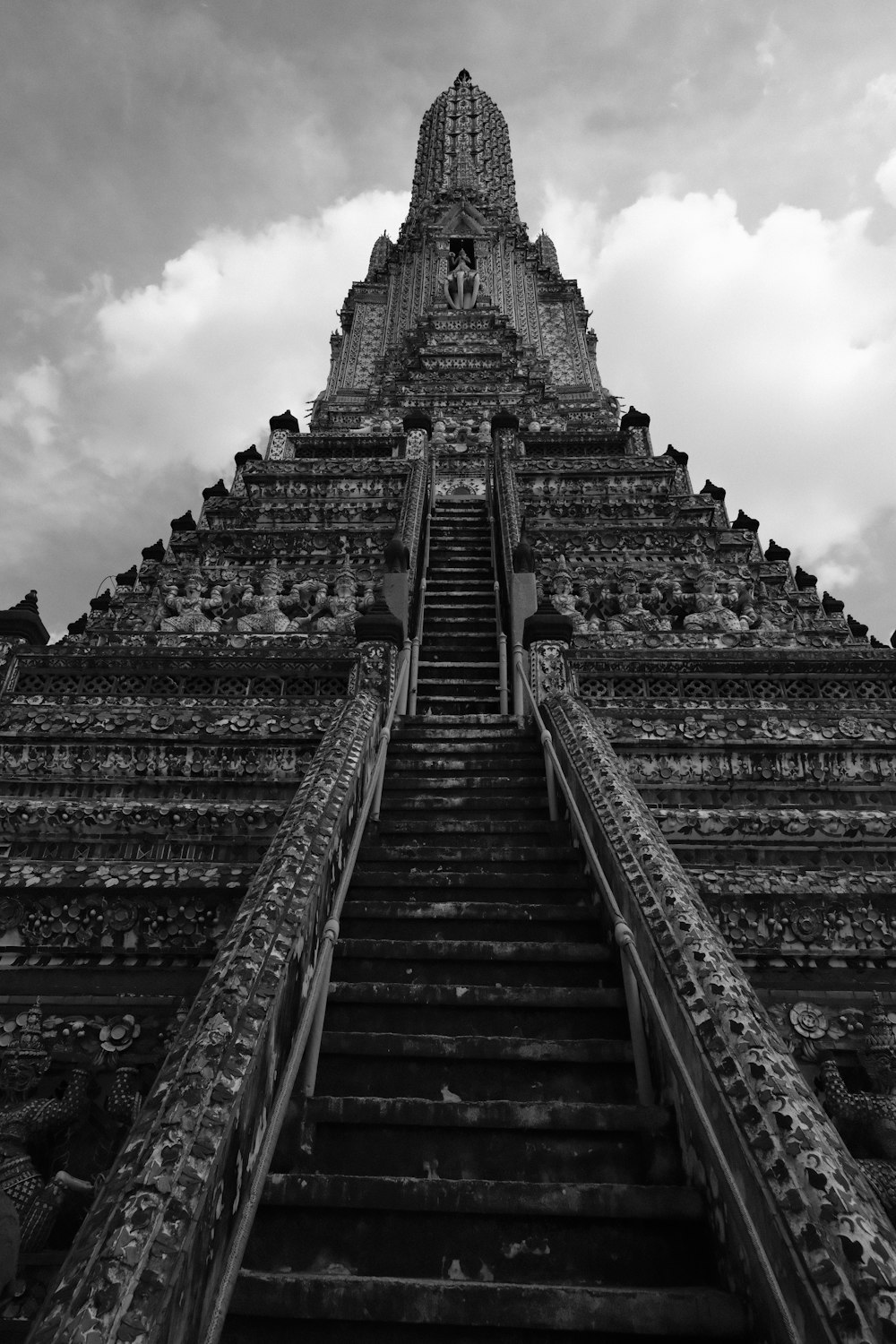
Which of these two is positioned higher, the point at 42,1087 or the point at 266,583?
the point at 266,583

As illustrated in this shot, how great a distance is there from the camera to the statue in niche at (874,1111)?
3.18 m

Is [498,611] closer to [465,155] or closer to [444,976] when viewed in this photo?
[444,976]

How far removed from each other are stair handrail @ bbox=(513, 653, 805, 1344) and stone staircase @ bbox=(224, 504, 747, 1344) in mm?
167

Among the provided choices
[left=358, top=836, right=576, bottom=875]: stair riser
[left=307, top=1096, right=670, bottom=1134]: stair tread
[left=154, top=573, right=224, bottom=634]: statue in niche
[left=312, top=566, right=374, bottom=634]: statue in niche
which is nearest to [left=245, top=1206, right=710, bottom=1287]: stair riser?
[left=307, top=1096, right=670, bottom=1134]: stair tread

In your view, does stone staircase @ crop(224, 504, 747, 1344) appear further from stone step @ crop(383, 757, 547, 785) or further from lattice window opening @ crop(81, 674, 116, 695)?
lattice window opening @ crop(81, 674, 116, 695)

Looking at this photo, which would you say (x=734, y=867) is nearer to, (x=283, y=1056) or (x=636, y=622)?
(x=283, y=1056)

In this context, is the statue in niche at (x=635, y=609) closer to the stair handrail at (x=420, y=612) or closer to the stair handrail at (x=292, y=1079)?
the stair handrail at (x=420, y=612)

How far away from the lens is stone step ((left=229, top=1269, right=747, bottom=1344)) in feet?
7.89

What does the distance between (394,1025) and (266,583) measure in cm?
789

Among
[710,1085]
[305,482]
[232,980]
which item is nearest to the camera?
[710,1085]

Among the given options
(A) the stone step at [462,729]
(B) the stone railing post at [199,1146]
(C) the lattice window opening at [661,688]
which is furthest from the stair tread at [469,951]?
(C) the lattice window opening at [661,688]

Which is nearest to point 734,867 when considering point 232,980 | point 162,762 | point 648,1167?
point 648,1167

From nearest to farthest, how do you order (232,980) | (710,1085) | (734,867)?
1. (710,1085)
2. (232,980)
3. (734,867)

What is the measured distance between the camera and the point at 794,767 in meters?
6.41
